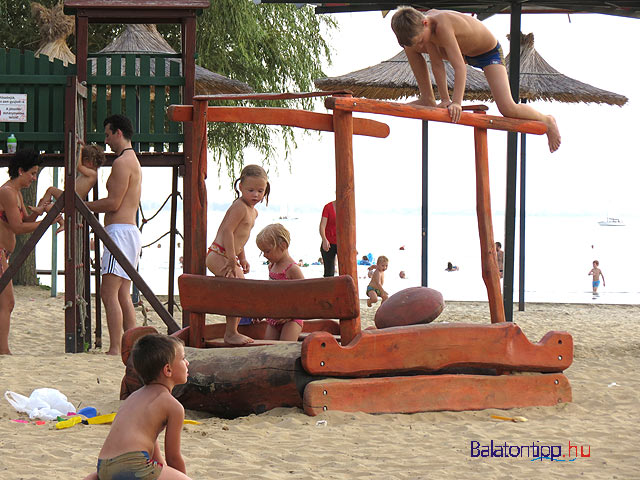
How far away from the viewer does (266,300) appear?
5.44 metres

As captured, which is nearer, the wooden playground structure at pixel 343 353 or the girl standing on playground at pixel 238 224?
the wooden playground structure at pixel 343 353

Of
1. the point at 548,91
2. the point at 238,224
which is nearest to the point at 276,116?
the point at 238,224

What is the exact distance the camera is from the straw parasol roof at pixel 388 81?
1306 cm

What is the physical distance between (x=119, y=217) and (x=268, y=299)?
9.24ft

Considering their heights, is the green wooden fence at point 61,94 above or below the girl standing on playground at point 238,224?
above

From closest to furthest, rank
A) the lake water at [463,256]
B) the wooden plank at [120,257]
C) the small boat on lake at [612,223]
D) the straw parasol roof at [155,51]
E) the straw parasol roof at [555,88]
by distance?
1. the wooden plank at [120,257]
2. the straw parasol roof at [155,51]
3. the straw parasol roof at [555,88]
4. the lake water at [463,256]
5. the small boat on lake at [612,223]

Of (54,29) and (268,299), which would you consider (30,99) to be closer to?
(268,299)

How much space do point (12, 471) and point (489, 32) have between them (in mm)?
4282

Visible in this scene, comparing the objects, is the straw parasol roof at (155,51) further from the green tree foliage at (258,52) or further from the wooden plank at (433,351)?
the wooden plank at (433,351)

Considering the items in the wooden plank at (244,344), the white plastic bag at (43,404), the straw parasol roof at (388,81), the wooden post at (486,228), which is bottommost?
the white plastic bag at (43,404)

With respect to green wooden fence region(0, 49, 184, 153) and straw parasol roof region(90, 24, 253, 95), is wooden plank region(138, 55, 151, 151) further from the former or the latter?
straw parasol roof region(90, 24, 253, 95)

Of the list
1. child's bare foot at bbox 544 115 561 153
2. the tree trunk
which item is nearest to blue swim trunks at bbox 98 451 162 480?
child's bare foot at bbox 544 115 561 153

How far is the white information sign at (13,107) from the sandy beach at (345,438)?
2.32m

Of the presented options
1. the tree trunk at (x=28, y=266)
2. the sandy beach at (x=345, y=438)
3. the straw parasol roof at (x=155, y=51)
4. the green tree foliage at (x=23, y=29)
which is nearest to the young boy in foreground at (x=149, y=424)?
the sandy beach at (x=345, y=438)
